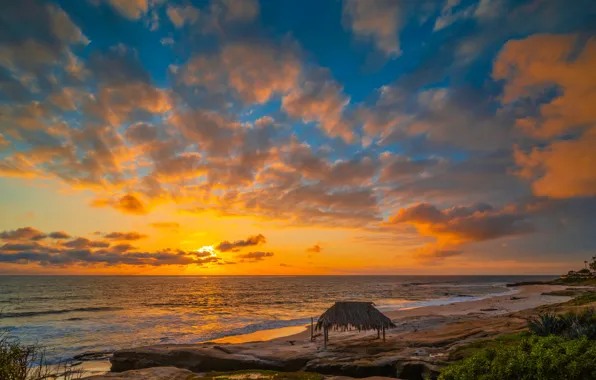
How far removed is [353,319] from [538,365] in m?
17.7

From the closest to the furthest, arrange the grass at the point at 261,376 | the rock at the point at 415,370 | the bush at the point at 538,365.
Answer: the bush at the point at 538,365 → the rock at the point at 415,370 → the grass at the point at 261,376

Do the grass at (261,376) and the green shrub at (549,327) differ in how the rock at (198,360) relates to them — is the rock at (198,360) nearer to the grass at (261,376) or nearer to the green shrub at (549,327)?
the grass at (261,376)

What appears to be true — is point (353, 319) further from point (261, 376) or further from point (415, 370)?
point (261, 376)

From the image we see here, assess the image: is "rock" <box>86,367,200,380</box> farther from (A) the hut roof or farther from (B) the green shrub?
(B) the green shrub

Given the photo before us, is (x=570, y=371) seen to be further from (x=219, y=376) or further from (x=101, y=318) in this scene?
(x=101, y=318)

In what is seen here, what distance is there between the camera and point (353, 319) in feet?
89.1

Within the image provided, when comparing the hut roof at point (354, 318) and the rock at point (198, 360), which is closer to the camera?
the rock at point (198, 360)

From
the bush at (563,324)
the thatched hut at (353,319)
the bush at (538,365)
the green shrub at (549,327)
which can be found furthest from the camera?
the thatched hut at (353,319)

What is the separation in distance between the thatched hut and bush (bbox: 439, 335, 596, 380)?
1463 centimetres

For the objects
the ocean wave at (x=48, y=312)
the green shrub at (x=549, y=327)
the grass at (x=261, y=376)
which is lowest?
the ocean wave at (x=48, y=312)

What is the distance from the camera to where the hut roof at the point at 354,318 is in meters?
26.9

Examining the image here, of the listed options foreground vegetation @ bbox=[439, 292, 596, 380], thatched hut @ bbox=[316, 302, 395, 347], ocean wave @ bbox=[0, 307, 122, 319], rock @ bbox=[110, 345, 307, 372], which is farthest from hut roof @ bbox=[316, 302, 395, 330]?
ocean wave @ bbox=[0, 307, 122, 319]

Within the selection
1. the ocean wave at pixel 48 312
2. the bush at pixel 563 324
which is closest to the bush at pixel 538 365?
the bush at pixel 563 324

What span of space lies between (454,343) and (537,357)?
13.3 metres
